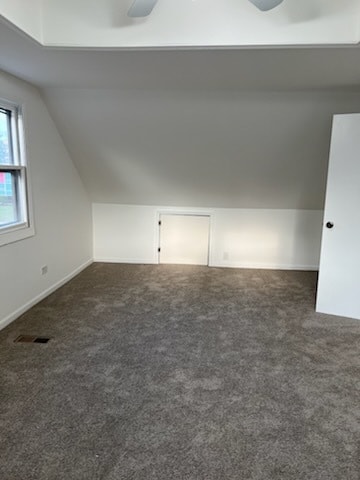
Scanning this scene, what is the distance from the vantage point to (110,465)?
1.54m

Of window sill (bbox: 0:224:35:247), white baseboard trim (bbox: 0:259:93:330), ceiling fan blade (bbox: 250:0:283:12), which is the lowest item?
white baseboard trim (bbox: 0:259:93:330)

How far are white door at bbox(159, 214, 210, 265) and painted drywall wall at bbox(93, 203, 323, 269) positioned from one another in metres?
0.12

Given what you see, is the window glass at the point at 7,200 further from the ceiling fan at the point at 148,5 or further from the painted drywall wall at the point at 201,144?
the ceiling fan at the point at 148,5

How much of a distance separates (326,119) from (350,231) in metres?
1.14

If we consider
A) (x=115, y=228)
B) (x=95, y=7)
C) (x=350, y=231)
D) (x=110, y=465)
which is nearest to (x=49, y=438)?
(x=110, y=465)

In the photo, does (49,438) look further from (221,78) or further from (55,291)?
(221,78)

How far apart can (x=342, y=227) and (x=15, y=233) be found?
2926mm

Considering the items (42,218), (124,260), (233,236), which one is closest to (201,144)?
(233,236)

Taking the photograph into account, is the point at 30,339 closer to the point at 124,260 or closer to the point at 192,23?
the point at 124,260

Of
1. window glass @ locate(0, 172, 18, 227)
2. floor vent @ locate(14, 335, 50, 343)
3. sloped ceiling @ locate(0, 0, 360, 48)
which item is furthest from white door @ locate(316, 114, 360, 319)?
window glass @ locate(0, 172, 18, 227)

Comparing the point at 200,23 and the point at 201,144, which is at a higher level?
the point at 200,23

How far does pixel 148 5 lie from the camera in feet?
5.76

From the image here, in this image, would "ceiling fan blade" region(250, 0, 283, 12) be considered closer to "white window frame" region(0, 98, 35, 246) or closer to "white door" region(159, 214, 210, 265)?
"white window frame" region(0, 98, 35, 246)

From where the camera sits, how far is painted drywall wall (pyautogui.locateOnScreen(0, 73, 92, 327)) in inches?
114
